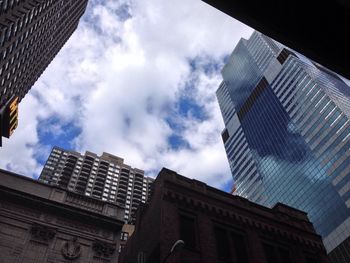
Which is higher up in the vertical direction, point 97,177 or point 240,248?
point 240,248

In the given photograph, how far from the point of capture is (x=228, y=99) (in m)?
195

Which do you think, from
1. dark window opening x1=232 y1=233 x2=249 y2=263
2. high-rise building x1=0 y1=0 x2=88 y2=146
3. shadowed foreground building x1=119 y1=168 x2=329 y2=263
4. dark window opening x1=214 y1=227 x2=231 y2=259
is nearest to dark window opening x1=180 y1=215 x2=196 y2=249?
shadowed foreground building x1=119 y1=168 x2=329 y2=263

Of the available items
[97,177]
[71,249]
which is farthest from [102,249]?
[97,177]

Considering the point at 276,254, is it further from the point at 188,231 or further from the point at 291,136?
the point at 291,136

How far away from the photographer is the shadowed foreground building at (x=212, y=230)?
23906 mm

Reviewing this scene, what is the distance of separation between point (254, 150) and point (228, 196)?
403ft

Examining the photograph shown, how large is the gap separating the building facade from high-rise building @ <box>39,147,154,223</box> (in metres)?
80.1

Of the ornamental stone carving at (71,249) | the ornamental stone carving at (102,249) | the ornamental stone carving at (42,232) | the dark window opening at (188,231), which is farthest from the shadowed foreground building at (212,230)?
the ornamental stone carving at (42,232)

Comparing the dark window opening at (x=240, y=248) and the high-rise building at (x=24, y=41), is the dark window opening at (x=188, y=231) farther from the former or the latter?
the high-rise building at (x=24, y=41)

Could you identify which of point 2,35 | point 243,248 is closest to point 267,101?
point 2,35

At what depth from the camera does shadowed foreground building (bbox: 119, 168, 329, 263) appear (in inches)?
941

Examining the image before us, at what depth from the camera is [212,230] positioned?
2575 cm

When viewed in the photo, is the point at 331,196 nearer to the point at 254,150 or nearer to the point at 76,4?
the point at 254,150

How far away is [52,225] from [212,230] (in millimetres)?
11627
